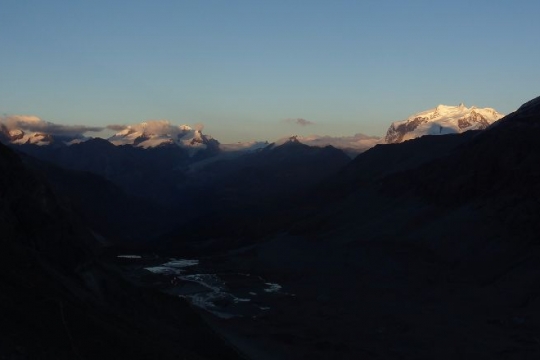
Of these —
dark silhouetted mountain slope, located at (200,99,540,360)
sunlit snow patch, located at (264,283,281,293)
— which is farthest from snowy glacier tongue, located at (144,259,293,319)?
dark silhouetted mountain slope, located at (200,99,540,360)

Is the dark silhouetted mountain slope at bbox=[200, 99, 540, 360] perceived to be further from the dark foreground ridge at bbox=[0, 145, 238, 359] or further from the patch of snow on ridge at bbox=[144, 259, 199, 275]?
the dark foreground ridge at bbox=[0, 145, 238, 359]

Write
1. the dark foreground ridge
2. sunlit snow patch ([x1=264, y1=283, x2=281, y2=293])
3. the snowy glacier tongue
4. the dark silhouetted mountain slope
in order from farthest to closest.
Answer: sunlit snow patch ([x1=264, y1=283, x2=281, y2=293]) → the snowy glacier tongue → the dark silhouetted mountain slope → the dark foreground ridge

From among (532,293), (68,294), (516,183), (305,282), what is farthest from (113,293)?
(516,183)

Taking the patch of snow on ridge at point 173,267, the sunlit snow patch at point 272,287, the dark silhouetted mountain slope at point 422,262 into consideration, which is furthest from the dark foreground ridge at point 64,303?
the patch of snow on ridge at point 173,267

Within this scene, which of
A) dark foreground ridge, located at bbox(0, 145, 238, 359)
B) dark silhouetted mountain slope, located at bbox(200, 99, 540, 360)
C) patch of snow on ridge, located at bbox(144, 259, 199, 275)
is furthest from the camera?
patch of snow on ridge, located at bbox(144, 259, 199, 275)

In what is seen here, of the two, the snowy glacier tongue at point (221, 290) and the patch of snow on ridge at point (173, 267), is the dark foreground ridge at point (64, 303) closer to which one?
the snowy glacier tongue at point (221, 290)

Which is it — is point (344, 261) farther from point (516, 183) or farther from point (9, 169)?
point (9, 169)

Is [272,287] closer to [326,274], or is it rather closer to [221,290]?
[221,290]

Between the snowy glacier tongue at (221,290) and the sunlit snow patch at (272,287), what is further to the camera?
the sunlit snow patch at (272,287)

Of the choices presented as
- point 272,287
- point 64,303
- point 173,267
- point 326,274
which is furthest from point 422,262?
point 64,303
